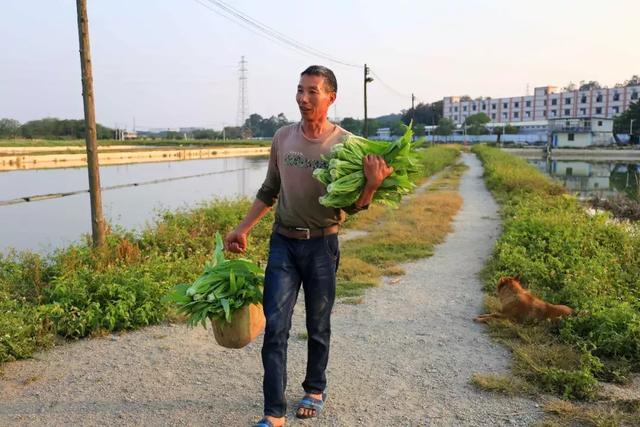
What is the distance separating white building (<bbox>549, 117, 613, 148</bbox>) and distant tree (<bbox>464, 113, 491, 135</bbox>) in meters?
22.7

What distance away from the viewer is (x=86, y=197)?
1551 centimetres

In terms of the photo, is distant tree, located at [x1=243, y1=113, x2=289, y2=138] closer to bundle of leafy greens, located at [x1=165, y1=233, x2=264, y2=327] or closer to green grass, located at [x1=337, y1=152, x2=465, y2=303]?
green grass, located at [x1=337, y1=152, x2=465, y2=303]

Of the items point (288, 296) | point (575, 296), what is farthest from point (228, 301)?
point (575, 296)

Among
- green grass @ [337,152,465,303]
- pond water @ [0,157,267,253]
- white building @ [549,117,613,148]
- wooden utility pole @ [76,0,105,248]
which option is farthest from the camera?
white building @ [549,117,613,148]

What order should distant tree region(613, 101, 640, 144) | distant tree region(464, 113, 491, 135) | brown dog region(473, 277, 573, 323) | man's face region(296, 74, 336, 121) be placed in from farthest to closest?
distant tree region(464, 113, 491, 135)
distant tree region(613, 101, 640, 144)
brown dog region(473, 277, 573, 323)
man's face region(296, 74, 336, 121)

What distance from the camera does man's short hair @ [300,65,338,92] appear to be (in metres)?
3.12

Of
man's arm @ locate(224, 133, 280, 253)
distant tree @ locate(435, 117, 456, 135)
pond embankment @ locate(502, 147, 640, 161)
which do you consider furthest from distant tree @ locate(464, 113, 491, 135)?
man's arm @ locate(224, 133, 280, 253)

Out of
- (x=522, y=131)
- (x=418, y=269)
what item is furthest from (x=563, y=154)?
(x=418, y=269)

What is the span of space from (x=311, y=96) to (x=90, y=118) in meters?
4.83

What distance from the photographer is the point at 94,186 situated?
7.13 m

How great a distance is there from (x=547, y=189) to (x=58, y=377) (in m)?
15.8

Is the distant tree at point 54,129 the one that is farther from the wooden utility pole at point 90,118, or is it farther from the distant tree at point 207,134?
the wooden utility pole at point 90,118

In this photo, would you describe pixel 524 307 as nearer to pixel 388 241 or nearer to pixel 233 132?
pixel 388 241

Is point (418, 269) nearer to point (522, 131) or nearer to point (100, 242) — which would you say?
point (100, 242)
